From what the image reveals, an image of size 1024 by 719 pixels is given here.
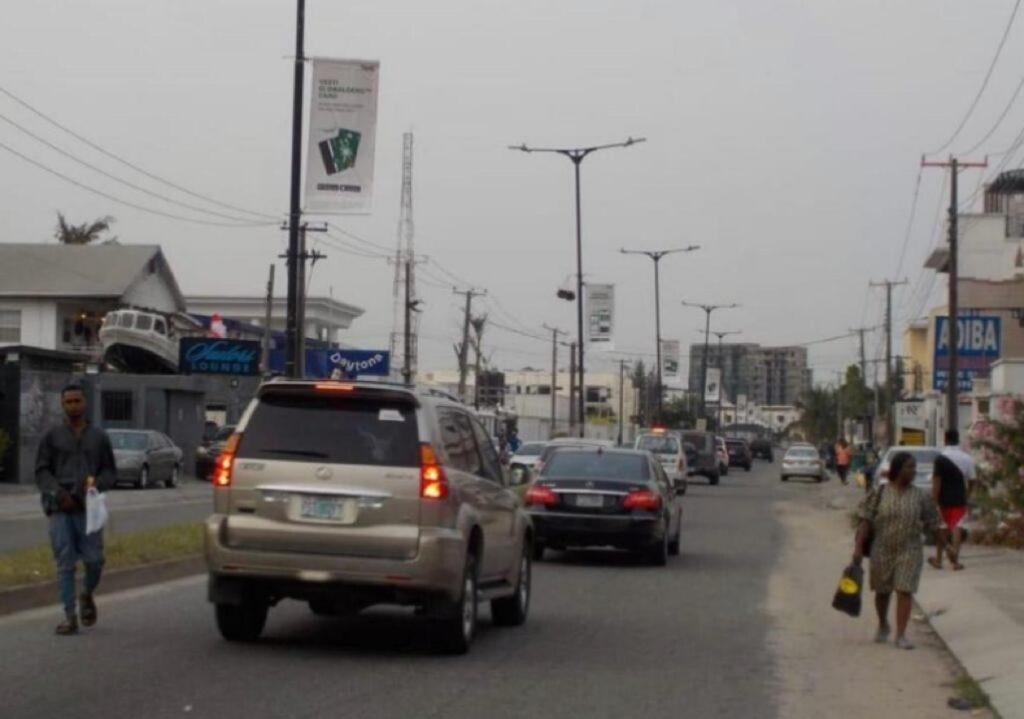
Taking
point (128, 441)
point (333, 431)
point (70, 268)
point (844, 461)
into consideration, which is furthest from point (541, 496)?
point (70, 268)

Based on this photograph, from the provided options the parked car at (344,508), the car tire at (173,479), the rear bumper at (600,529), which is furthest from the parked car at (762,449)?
the parked car at (344,508)

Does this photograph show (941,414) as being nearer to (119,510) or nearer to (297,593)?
(119,510)

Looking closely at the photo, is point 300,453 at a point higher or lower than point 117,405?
lower

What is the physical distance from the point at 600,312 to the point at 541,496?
30.6 meters

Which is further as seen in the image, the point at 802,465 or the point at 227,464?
the point at 802,465

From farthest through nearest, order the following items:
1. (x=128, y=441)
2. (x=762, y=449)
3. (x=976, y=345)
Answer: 1. (x=762, y=449)
2. (x=976, y=345)
3. (x=128, y=441)

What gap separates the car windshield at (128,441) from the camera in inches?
1548

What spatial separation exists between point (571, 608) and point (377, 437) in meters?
5.17

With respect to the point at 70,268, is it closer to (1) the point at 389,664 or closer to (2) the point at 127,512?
(2) the point at 127,512

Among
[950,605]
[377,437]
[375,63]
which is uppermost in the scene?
[375,63]

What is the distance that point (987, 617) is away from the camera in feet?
52.5

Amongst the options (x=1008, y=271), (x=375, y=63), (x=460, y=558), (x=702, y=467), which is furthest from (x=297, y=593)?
(x=1008, y=271)

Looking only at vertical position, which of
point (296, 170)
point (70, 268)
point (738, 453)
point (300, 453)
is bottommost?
point (738, 453)

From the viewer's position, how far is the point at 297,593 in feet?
39.9
